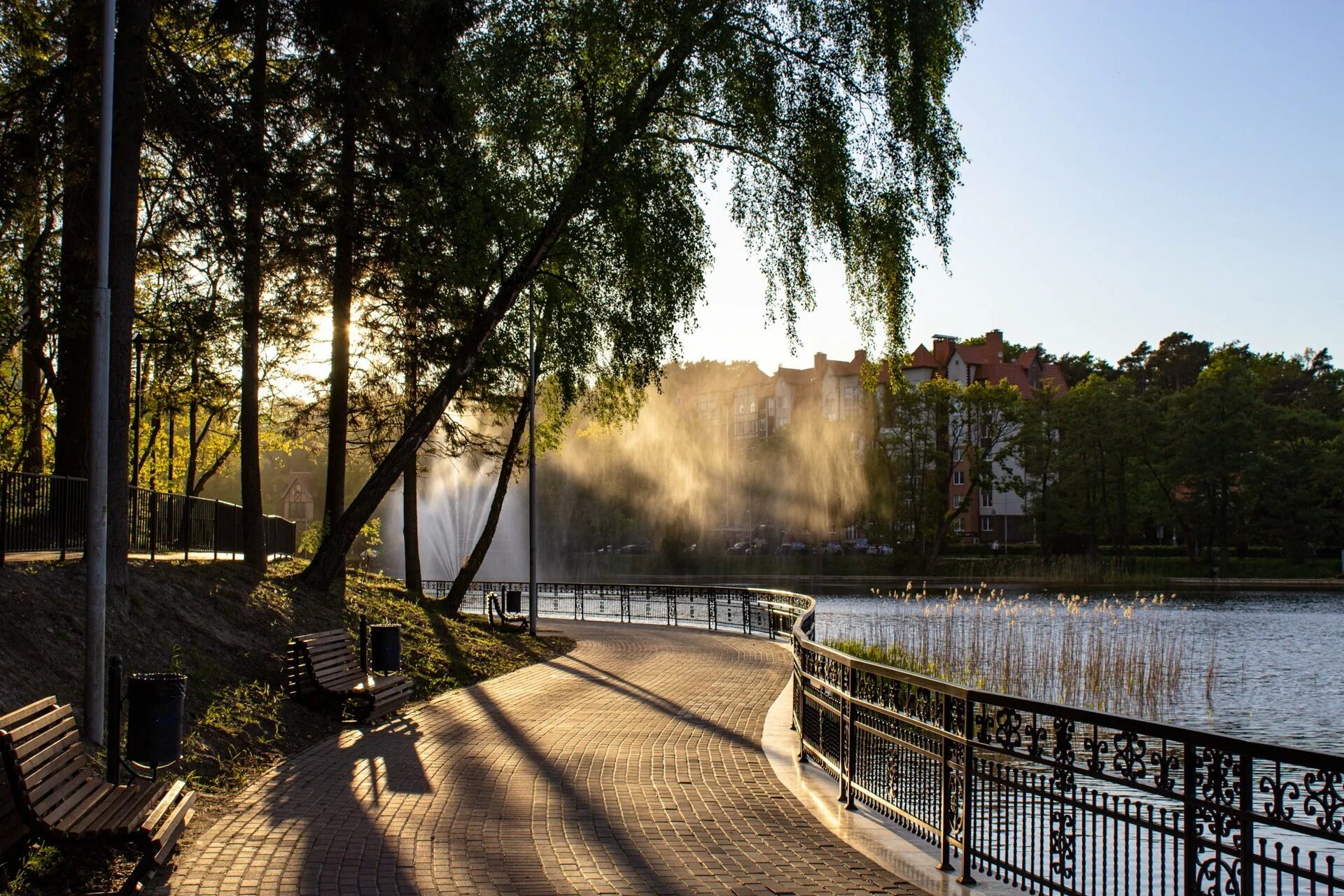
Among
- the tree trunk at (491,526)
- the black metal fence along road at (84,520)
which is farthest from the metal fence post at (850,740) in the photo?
the tree trunk at (491,526)

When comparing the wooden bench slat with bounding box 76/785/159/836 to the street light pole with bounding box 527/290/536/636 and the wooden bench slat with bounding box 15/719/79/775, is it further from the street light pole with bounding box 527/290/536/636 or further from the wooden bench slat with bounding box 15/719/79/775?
the street light pole with bounding box 527/290/536/636

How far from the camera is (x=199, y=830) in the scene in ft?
27.9

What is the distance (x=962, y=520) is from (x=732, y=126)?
73.5 meters

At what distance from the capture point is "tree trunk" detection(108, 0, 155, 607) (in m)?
13.5

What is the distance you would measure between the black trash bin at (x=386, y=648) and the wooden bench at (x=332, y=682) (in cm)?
141

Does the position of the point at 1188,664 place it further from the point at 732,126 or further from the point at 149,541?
the point at 149,541

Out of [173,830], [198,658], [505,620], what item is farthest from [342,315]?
[173,830]

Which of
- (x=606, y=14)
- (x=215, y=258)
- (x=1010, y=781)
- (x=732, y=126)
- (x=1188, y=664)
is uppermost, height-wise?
(x=606, y=14)

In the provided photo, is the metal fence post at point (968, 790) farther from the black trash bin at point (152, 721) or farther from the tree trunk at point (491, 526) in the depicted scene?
the tree trunk at point (491, 526)

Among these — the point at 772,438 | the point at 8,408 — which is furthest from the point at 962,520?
the point at 8,408

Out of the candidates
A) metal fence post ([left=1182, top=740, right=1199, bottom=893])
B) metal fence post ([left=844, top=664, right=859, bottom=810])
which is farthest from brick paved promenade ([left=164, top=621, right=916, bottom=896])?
metal fence post ([left=1182, top=740, right=1199, bottom=893])

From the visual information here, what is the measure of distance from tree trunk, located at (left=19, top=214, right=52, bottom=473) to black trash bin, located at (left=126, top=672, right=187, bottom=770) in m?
9.59

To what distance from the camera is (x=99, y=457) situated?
10359 mm

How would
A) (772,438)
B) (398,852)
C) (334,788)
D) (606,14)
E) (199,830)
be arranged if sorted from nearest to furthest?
(398,852) < (199,830) < (334,788) < (606,14) < (772,438)
